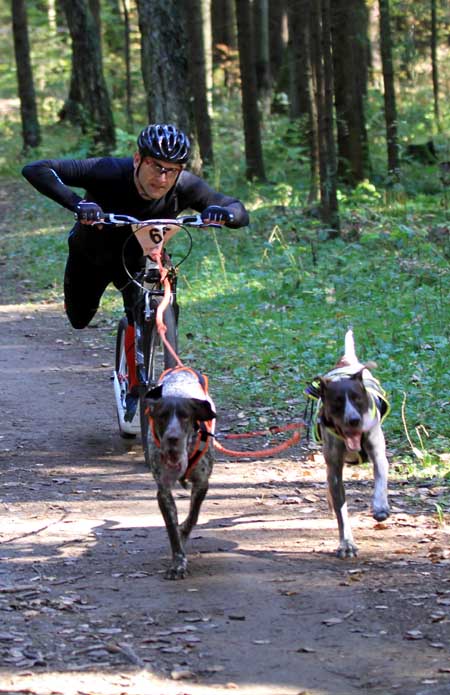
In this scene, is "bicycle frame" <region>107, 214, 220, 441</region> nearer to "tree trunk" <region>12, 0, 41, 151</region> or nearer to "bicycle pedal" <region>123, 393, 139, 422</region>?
"bicycle pedal" <region>123, 393, 139, 422</region>

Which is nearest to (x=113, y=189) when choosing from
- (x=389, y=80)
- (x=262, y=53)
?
(x=389, y=80)

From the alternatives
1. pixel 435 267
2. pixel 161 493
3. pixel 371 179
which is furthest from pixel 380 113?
pixel 161 493

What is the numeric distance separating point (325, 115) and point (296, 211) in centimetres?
322

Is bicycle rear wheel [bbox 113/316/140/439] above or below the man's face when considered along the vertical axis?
below

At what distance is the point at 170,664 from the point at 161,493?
1191 millimetres

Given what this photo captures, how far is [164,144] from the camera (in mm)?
6836

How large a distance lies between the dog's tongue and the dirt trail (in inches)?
27.0

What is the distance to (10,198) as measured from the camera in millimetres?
25188

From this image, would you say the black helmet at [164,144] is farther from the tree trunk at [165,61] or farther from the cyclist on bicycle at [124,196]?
the tree trunk at [165,61]

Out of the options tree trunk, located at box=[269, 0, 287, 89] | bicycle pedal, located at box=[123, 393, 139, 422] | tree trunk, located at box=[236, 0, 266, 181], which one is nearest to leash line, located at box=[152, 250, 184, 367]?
bicycle pedal, located at box=[123, 393, 139, 422]

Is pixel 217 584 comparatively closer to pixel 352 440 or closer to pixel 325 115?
pixel 352 440

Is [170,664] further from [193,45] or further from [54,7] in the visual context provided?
[54,7]

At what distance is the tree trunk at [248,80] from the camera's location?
2061 centimetres

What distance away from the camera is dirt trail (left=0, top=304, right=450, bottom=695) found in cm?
456
